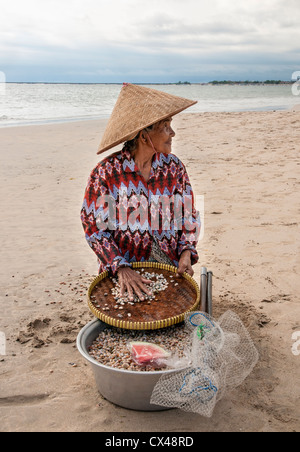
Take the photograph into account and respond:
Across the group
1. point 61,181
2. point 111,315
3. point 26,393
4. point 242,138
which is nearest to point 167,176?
point 111,315

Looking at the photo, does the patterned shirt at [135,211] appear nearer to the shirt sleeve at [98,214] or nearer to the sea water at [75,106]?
the shirt sleeve at [98,214]

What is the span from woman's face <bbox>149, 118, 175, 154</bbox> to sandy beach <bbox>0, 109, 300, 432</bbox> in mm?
1203

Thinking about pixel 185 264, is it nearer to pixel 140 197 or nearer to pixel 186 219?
pixel 186 219

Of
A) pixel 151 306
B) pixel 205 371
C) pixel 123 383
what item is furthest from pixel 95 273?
pixel 205 371

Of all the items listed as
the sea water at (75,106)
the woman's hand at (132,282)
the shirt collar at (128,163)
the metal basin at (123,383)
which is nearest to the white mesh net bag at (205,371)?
the metal basin at (123,383)

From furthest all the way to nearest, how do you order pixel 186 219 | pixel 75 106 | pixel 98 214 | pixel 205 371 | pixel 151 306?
pixel 75 106, pixel 186 219, pixel 98 214, pixel 151 306, pixel 205 371

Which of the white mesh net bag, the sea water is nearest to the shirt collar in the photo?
the white mesh net bag

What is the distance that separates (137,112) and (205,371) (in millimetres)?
1326

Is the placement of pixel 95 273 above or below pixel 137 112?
below

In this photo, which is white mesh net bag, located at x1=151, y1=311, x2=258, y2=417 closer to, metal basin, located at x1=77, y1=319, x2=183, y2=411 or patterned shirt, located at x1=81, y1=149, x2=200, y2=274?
metal basin, located at x1=77, y1=319, x2=183, y2=411

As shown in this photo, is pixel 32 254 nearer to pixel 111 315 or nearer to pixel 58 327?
pixel 58 327

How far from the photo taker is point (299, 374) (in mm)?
2205

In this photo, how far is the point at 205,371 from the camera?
179 cm

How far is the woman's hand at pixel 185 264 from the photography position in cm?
235
